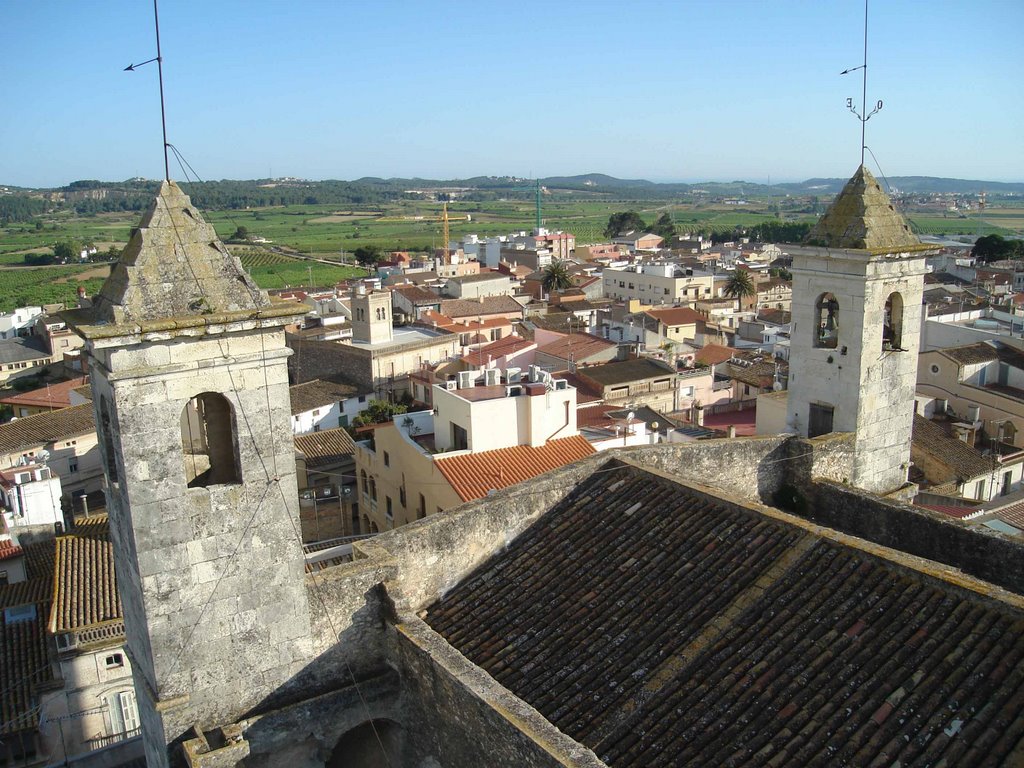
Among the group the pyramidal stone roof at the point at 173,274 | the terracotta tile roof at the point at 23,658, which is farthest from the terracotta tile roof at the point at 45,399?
the pyramidal stone roof at the point at 173,274

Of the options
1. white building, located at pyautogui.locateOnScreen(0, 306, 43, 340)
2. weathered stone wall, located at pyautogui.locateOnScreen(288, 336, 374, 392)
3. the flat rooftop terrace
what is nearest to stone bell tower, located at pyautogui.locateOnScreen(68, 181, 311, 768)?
weathered stone wall, located at pyautogui.locateOnScreen(288, 336, 374, 392)

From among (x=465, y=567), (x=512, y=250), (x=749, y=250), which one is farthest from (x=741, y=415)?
(x=749, y=250)

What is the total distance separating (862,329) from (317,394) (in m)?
32.0

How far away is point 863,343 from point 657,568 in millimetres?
4980

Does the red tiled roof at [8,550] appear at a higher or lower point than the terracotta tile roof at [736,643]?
lower

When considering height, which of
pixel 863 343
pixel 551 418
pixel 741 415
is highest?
pixel 863 343

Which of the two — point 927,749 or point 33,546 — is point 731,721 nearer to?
point 927,749

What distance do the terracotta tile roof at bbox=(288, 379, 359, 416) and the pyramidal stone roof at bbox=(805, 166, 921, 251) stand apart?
2888cm

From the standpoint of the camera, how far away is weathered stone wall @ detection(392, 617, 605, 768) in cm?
688

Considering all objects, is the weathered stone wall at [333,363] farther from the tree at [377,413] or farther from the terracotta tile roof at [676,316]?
the terracotta tile roof at [676,316]

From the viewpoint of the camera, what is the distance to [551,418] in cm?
1942

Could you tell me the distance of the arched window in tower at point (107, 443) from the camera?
25.9ft

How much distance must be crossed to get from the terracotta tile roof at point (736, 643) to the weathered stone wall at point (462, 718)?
0.55 m

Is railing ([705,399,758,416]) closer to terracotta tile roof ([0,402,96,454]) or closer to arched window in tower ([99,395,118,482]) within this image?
terracotta tile roof ([0,402,96,454])
